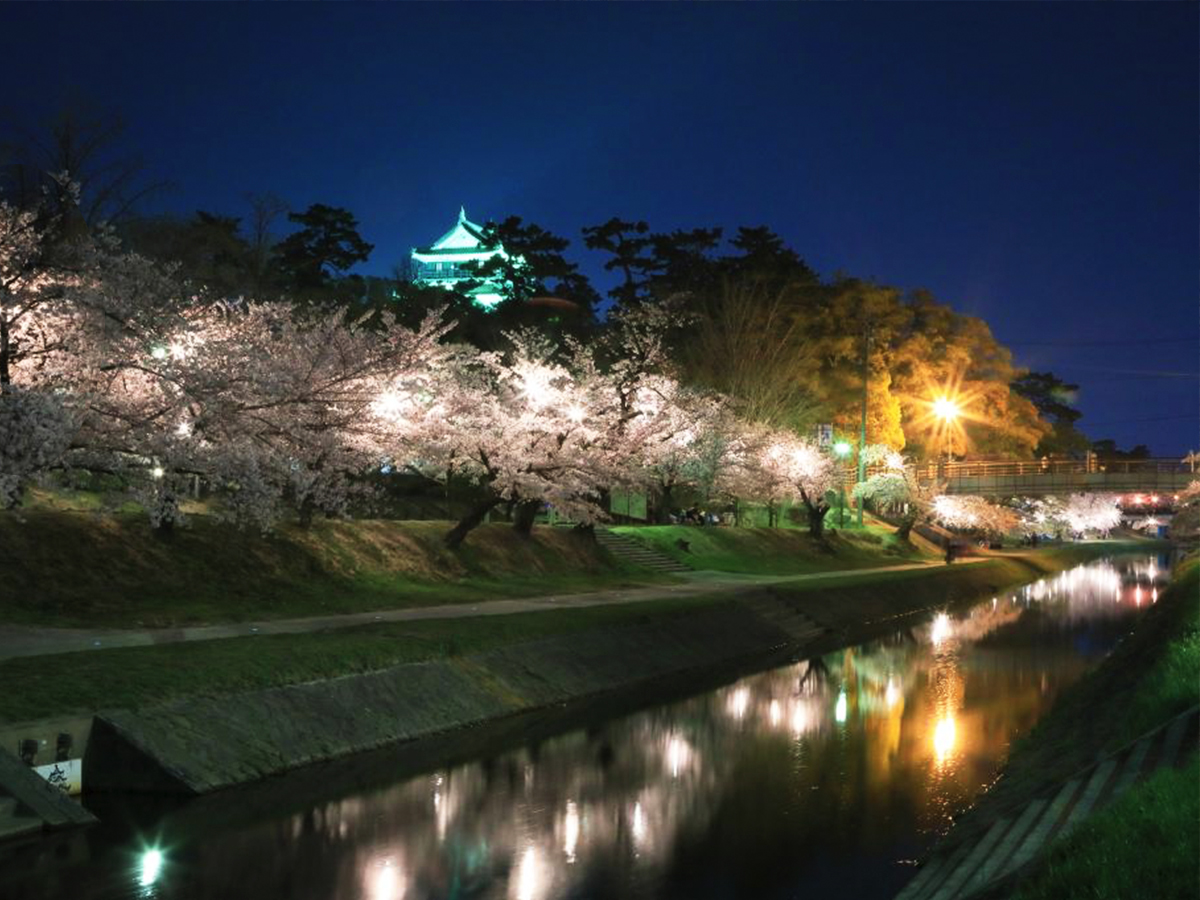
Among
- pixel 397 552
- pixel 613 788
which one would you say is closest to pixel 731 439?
pixel 397 552

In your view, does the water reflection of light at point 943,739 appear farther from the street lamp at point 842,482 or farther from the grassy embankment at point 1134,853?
the street lamp at point 842,482

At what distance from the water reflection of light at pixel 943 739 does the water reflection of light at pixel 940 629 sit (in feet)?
54.1

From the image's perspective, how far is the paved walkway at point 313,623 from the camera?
894 inches

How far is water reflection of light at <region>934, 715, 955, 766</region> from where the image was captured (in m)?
23.1

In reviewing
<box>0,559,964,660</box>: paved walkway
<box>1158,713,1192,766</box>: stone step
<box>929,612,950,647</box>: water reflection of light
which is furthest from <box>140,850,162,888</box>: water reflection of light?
<box>929,612,950,647</box>: water reflection of light

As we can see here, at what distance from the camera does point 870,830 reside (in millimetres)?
17375

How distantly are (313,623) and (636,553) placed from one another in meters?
25.9

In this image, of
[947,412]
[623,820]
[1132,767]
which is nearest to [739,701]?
[623,820]

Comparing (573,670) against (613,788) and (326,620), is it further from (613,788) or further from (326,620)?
(613,788)

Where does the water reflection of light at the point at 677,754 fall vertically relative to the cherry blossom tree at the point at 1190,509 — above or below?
below

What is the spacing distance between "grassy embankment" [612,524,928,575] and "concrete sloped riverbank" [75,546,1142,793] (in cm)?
977

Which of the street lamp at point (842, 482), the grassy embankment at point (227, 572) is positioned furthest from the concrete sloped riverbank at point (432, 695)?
the street lamp at point (842, 482)

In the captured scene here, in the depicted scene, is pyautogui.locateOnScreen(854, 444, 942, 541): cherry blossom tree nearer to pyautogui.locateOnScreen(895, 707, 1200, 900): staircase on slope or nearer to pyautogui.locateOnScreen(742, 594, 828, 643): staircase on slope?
pyautogui.locateOnScreen(742, 594, 828, 643): staircase on slope

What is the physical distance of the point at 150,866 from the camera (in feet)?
49.1
